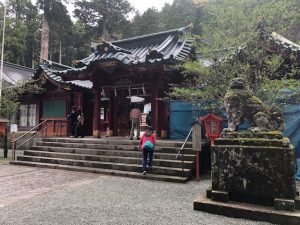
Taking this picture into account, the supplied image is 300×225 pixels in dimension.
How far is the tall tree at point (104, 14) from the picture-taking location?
3509cm

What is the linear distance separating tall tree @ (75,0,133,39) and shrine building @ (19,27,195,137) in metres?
17.8

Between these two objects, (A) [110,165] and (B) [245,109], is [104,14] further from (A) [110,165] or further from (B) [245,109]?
(B) [245,109]

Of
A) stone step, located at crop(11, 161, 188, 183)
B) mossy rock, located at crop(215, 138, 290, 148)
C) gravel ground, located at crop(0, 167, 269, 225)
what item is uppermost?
mossy rock, located at crop(215, 138, 290, 148)

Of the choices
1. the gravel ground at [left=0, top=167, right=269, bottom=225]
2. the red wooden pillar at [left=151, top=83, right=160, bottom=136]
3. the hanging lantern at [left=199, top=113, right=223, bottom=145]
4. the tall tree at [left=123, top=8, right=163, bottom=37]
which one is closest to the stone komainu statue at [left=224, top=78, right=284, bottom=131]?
the gravel ground at [left=0, top=167, right=269, bottom=225]

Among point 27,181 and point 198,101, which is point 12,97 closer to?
point 27,181

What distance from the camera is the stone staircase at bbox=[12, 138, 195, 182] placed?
847 centimetres

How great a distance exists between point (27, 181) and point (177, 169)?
15.4 ft

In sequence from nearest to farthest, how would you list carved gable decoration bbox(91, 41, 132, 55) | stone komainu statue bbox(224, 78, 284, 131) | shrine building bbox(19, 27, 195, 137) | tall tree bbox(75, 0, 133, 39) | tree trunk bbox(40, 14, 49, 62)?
stone komainu statue bbox(224, 78, 284, 131) < shrine building bbox(19, 27, 195, 137) < carved gable decoration bbox(91, 41, 132, 55) < tree trunk bbox(40, 14, 49, 62) < tall tree bbox(75, 0, 133, 39)

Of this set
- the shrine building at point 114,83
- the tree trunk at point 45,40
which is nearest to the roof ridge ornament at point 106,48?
the shrine building at point 114,83

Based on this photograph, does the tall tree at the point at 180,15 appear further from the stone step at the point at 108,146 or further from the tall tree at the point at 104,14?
the stone step at the point at 108,146

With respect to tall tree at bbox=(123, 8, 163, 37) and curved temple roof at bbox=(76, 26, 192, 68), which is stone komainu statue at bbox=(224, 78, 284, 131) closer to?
curved temple roof at bbox=(76, 26, 192, 68)

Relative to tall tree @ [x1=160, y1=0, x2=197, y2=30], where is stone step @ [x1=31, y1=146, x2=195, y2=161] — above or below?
below

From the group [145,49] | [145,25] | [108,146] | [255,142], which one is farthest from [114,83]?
[145,25]

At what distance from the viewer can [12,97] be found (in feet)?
49.9
